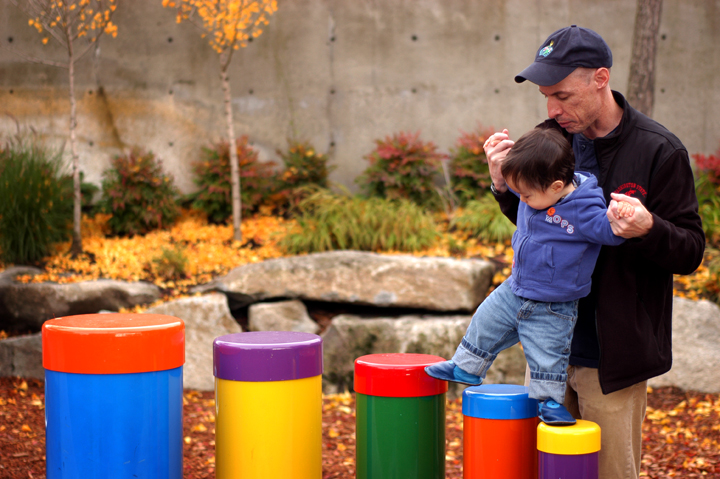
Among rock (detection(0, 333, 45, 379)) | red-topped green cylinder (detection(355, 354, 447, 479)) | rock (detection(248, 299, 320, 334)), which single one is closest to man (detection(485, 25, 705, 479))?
red-topped green cylinder (detection(355, 354, 447, 479))

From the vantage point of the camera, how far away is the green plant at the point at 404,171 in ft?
26.4

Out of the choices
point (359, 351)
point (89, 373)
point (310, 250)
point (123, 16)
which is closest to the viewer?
point (89, 373)

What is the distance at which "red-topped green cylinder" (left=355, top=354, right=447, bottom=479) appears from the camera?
104 inches

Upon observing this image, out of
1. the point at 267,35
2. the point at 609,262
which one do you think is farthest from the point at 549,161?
the point at 267,35

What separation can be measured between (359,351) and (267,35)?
540cm

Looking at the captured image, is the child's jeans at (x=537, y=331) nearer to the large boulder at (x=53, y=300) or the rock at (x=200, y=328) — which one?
the rock at (x=200, y=328)

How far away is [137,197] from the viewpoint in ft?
26.4

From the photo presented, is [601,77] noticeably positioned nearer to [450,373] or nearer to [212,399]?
[450,373]

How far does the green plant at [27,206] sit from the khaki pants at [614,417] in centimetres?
646

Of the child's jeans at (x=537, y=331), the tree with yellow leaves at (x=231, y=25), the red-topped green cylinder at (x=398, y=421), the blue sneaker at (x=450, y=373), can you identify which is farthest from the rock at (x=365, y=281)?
the child's jeans at (x=537, y=331)

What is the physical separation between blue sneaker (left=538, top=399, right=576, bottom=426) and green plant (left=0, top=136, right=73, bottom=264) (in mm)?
6377

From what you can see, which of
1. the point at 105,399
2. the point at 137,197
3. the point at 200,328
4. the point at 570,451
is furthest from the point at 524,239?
the point at 137,197

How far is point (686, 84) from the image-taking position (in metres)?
9.17

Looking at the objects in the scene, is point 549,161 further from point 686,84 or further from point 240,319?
point 686,84
